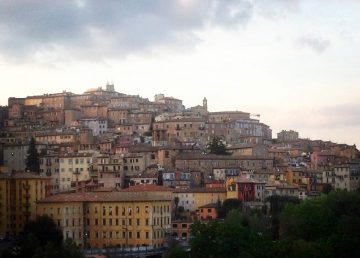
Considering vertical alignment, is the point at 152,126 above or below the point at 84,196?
above

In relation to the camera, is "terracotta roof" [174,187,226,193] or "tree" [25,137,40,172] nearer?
"terracotta roof" [174,187,226,193]

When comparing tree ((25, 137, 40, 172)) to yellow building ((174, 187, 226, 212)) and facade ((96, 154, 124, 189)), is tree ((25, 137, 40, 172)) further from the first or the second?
yellow building ((174, 187, 226, 212))

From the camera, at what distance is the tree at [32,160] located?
6291 centimetres

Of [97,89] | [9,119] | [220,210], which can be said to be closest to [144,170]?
[220,210]

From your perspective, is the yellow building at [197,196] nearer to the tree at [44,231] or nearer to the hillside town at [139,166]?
the hillside town at [139,166]

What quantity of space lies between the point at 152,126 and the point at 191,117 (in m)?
3.02

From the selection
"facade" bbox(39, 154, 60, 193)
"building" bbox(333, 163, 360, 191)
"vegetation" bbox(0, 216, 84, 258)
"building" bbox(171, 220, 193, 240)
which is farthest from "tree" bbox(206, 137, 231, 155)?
"vegetation" bbox(0, 216, 84, 258)

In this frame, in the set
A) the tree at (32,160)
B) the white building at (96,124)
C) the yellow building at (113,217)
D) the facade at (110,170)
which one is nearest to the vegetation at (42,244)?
the yellow building at (113,217)

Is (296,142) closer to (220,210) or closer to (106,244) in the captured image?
(220,210)

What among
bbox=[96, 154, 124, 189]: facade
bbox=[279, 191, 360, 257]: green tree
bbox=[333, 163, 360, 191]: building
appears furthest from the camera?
bbox=[333, 163, 360, 191]: building

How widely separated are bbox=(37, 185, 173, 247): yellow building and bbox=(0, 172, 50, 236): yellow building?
1.16 m

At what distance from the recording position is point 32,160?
63438 millimetres

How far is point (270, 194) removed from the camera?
57.7 metres

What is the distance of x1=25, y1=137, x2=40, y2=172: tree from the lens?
6291 cm
